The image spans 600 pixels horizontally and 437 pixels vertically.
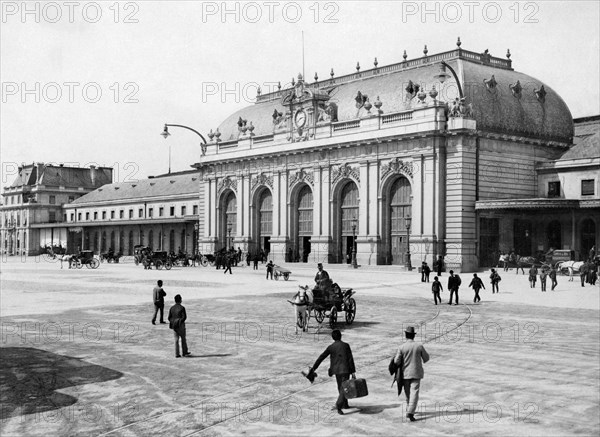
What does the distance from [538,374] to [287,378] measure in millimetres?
4699

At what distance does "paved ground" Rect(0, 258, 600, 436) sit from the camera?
35.2 feet

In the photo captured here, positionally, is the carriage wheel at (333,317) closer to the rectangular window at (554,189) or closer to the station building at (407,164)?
the station building at (407,164)

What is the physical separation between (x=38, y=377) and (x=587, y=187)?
4468 centimetres

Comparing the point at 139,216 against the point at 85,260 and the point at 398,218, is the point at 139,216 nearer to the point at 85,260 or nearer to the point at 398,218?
the point at 85,260

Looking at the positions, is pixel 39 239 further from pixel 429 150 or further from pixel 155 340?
pixel 155 340

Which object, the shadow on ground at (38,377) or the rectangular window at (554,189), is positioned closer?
the shadow on ground at (38,377)

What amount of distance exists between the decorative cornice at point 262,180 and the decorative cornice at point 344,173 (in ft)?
26.9

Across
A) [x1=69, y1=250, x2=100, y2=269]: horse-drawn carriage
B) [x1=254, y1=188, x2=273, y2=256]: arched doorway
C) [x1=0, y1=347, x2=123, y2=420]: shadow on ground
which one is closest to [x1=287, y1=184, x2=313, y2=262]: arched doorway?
[x1=254, y1=188, x2=273, y2=256]: arched doorway

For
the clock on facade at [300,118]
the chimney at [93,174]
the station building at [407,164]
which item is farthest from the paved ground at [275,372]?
the chimney at [93,174]

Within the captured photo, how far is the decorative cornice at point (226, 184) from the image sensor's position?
69.8m

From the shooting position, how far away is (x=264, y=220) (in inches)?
2625

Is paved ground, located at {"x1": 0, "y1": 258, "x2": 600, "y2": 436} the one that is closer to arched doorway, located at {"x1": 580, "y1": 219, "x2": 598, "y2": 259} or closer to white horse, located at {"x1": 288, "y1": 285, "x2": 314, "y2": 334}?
white horse, located at {"x1": 288, "y1": 285, "x2": 314, "y2": 334}

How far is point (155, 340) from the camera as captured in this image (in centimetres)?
1781

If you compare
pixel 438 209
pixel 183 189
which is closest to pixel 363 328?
pixel 438 209
